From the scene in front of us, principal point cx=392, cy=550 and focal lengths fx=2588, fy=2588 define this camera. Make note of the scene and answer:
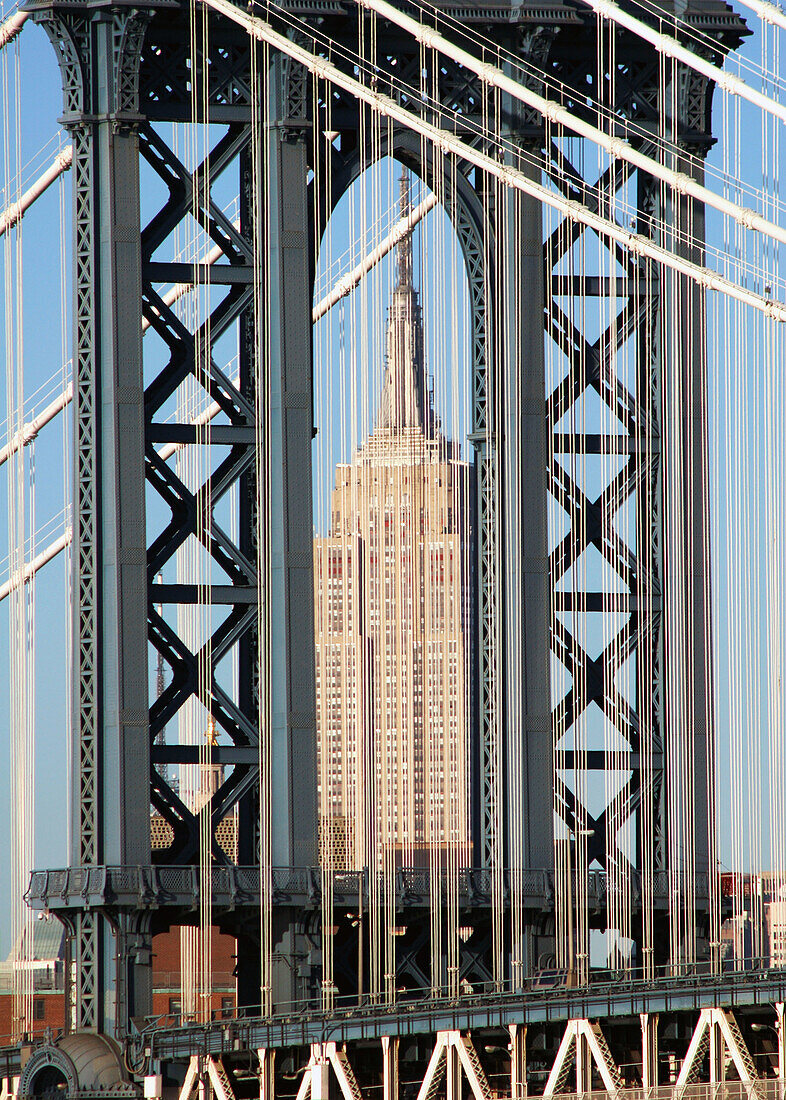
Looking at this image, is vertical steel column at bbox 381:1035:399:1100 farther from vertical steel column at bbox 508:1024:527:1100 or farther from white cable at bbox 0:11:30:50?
white cable at bbox 0:11:30:50

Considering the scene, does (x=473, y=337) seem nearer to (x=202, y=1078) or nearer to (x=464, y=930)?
(x=464, y=930)

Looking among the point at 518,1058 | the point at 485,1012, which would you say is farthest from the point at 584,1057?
the point at 485,1012

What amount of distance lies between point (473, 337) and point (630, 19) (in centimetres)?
839

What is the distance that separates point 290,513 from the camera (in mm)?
54344

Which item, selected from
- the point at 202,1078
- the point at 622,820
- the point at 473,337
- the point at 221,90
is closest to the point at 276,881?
the point at 202,1078

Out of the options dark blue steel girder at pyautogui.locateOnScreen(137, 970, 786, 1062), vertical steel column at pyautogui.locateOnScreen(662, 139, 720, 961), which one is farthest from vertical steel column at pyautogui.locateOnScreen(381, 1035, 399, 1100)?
vertical steel column at pyautogui.locateOnScreen(662, 139, 720, 961)

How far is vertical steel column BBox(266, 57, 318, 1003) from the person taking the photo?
53656 millimetres

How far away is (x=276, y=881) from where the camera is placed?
5300cm

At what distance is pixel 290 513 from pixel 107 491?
3869 millimetres

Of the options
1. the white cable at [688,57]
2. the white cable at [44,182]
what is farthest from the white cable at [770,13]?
the white cable at [44,182]

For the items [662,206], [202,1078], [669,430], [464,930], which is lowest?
[202,1078]

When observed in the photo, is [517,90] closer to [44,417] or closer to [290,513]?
[290,513]

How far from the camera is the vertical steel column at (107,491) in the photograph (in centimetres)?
5197

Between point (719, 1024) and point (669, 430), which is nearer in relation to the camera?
point (719, 1024)
